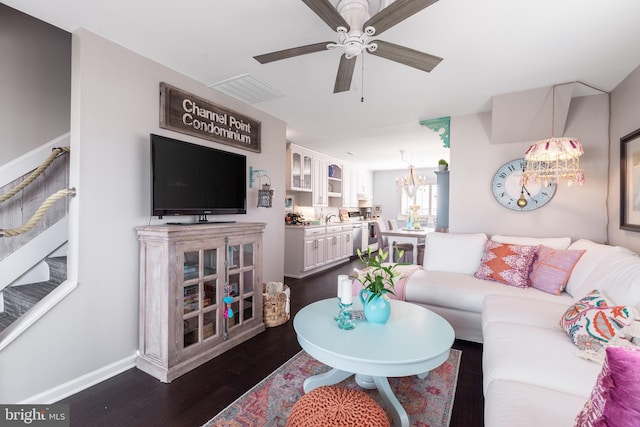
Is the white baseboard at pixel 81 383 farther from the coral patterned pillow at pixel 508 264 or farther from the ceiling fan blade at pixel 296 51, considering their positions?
the coral patterned pillow at pixel 508 264

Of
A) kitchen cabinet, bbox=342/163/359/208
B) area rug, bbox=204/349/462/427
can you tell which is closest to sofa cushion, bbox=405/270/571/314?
area rug, bbox=204/349/462/427

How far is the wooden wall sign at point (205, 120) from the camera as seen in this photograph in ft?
7.73

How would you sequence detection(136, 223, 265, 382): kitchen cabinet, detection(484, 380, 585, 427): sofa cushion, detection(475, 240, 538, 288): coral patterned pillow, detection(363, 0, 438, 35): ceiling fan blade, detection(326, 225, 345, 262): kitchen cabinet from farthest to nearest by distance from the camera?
detection(326, 225, 345, 262): kitchen cabinet < detection(475, 240, 538, 288): coral patterned pillow < detection(136, 223, 265, 382): kitchen cabinet < detection(363, 0, 438, 35): ceiling fan blade < detection(484, 380, 585, 427): sofa cushion

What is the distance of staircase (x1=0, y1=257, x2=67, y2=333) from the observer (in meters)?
2.09

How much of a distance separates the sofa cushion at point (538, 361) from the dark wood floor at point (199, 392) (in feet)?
1.52

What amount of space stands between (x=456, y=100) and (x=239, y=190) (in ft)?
8.09

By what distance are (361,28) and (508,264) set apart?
2.38 metres

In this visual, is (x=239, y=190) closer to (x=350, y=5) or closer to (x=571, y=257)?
(x=350, y=5)

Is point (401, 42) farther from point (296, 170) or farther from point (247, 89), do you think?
point (296, 170)

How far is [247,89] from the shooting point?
9.00 ft

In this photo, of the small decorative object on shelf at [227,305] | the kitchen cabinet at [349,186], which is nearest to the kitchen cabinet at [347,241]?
the kitchen cabinet at [349,186]

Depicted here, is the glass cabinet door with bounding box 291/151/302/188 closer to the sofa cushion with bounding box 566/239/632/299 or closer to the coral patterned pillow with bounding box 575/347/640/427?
the sofa cushion with bounding box 566/239/632/299

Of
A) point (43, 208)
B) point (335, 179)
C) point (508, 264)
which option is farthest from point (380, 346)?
point (335, 179)

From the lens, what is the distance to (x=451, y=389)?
6.15 feet
